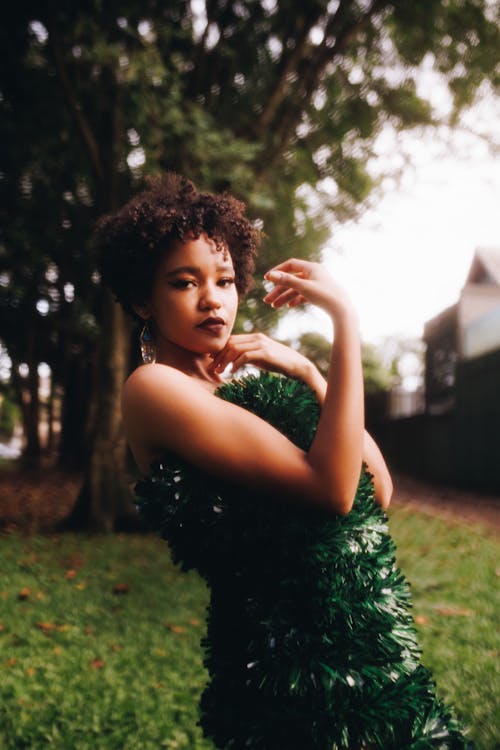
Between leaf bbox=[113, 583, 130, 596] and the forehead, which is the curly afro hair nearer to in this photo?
the forehead

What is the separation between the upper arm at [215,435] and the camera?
4.73ft

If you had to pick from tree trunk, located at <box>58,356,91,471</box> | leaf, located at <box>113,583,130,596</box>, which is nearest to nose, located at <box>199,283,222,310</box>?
leaf, located at <box>113,583,130,596</box>

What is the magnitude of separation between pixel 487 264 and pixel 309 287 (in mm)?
21090

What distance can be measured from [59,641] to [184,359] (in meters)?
3.92

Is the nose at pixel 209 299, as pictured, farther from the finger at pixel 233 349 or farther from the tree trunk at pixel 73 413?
the tree trunk at pixel 73 413

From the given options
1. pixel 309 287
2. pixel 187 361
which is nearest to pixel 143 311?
pixel 187 361

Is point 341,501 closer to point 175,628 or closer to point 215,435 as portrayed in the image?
point 215,435

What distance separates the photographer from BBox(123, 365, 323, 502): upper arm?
1.44m

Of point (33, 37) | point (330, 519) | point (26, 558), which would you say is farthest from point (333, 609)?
point (33, 37)

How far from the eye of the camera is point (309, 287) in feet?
5.15

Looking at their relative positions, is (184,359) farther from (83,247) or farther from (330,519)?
(83,247)

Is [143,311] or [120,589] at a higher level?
[143,311]

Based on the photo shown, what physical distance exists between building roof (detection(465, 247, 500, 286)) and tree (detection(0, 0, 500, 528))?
10.6m

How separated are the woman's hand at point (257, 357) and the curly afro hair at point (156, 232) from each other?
10.1 inches
